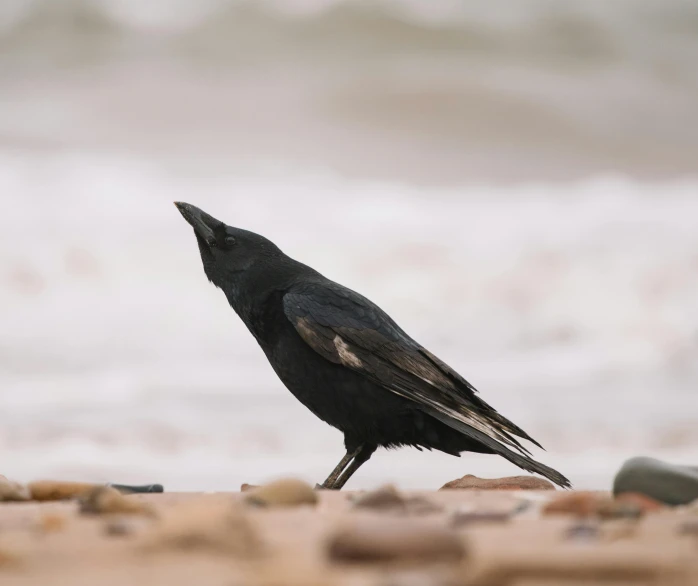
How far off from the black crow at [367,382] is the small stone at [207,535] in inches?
133

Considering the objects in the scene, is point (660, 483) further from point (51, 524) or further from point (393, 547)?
point (51, 524)

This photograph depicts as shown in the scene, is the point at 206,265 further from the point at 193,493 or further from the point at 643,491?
the point at 643,491

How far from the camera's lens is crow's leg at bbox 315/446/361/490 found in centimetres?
638

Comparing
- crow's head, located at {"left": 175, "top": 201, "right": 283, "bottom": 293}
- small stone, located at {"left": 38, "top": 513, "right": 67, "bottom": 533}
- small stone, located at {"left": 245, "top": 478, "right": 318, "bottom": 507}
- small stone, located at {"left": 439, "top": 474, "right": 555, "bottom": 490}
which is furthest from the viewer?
crow's head, located at {"left": 175, "top": 201, "right": 283, "bottom": 293}

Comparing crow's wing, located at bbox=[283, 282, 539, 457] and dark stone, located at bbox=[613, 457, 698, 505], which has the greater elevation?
crow's wing, located at bbox=[283, 282, 539, 457]

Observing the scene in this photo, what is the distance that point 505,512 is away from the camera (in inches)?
152

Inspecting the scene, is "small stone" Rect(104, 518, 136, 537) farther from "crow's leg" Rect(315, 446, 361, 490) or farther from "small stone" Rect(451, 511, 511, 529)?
"crow's leg" Rect(315, 446, 361, 490)

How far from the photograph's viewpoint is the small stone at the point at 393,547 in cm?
261

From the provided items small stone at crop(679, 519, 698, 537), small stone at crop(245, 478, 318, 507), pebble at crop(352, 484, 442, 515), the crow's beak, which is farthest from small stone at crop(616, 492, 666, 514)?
the crow's beak

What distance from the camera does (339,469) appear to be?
641 centimetres

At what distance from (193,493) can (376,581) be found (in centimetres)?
309

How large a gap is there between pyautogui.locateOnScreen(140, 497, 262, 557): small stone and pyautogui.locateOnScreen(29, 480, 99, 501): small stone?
219 cm

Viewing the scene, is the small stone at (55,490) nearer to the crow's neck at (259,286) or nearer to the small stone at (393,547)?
the crow's neck at (259,286)

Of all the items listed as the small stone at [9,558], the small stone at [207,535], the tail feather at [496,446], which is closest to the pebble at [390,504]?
the small stone at [207,535]
